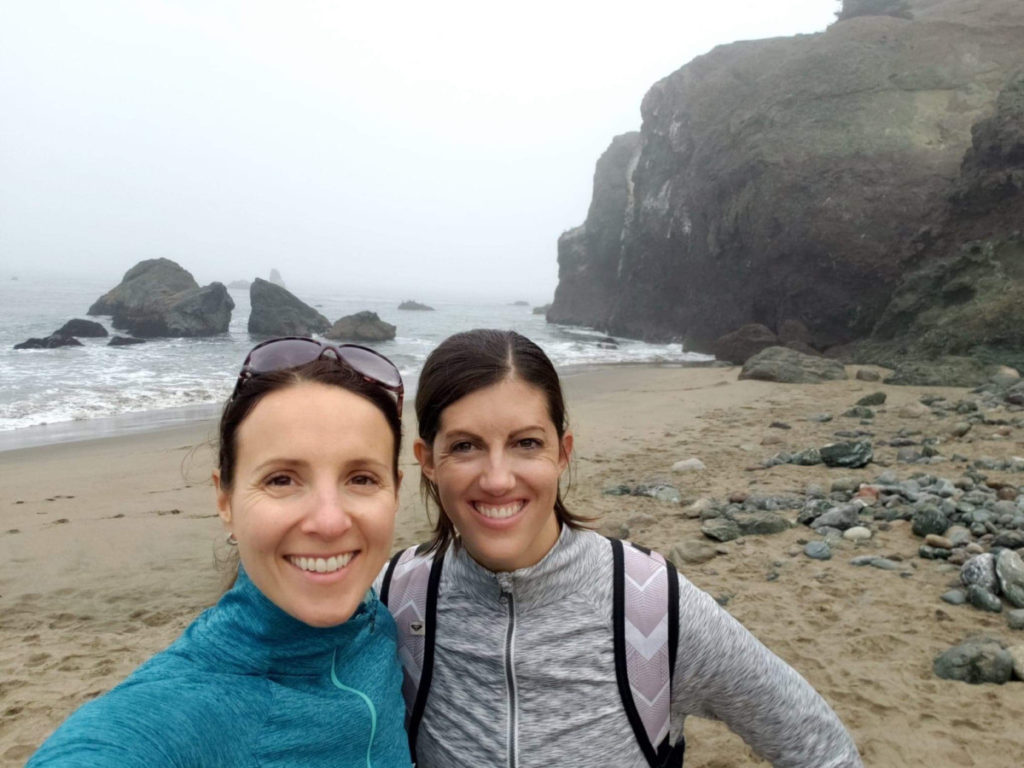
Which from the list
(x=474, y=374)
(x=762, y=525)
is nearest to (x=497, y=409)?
(x=474, y=374)

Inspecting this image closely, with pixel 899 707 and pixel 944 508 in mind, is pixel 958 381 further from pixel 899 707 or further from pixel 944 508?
pixel 899 707

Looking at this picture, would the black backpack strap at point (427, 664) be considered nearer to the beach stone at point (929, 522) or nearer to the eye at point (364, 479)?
the eye at point (364, 479)

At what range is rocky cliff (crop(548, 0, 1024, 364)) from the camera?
69.3 feet

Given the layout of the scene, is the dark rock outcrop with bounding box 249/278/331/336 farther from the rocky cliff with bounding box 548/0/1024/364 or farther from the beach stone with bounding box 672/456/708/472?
the beach stone with bounding box 672/456/708/472

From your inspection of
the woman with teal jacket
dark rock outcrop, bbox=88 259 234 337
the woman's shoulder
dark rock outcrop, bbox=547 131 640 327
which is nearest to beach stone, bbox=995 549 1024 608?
the woman with teal jacket

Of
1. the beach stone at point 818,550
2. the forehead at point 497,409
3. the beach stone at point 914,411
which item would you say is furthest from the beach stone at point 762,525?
the beach stone at point 914,411

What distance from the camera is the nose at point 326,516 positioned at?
51.8 inches

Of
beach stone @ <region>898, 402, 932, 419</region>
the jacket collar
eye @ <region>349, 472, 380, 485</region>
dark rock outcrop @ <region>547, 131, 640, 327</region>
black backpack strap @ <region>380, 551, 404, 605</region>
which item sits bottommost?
beach stone @ <region>898, 402, 932, 419</region>

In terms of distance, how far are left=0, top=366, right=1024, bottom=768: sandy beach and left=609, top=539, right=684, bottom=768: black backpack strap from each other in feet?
5.26

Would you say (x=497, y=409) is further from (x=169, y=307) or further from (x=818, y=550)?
(x=169, y=307)

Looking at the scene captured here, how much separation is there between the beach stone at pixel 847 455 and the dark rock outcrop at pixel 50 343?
27.1 metres

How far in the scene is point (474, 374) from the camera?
1.78m

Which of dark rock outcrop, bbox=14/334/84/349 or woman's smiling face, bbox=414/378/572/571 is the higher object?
woman's smiling face, bbox=414/378/572/571

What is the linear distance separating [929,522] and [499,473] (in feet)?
14.8
